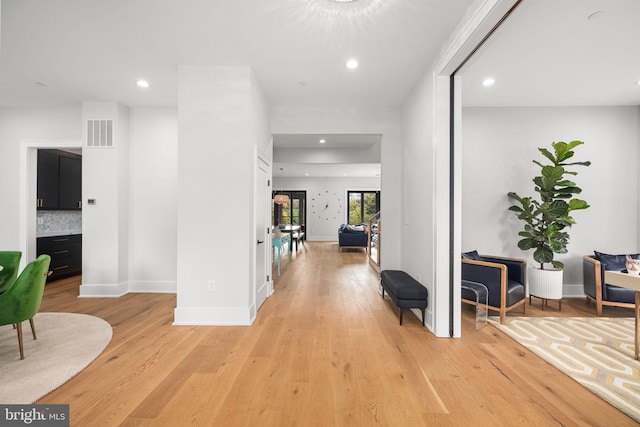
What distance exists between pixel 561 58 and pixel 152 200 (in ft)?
18.5

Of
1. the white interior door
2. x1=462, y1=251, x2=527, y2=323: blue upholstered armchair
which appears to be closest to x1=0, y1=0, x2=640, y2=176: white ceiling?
the white interior door

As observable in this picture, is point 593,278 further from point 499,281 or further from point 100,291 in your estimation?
point 100,291

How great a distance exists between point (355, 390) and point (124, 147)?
4640mm

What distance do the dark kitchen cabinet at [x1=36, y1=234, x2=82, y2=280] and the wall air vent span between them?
2174mm

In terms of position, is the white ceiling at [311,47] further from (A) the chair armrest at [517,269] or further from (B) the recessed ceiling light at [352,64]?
(A) the chair armrest at [517,269]

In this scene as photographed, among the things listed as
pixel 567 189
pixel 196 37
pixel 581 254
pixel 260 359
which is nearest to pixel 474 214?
pixel 567 189

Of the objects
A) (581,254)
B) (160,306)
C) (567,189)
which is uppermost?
(567,189)

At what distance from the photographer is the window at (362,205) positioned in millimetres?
12711

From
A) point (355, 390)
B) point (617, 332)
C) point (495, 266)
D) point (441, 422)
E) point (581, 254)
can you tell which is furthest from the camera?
point (581, 254)

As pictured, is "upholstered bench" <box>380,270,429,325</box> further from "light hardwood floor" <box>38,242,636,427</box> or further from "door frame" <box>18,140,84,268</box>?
"door frame" <box>18,140,84,268</box>

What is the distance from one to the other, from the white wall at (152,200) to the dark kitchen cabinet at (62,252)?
1.88 meters

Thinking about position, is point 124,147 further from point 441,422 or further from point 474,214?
point 474,214

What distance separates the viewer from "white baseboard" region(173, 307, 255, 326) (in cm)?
314

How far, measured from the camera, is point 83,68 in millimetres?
3260
